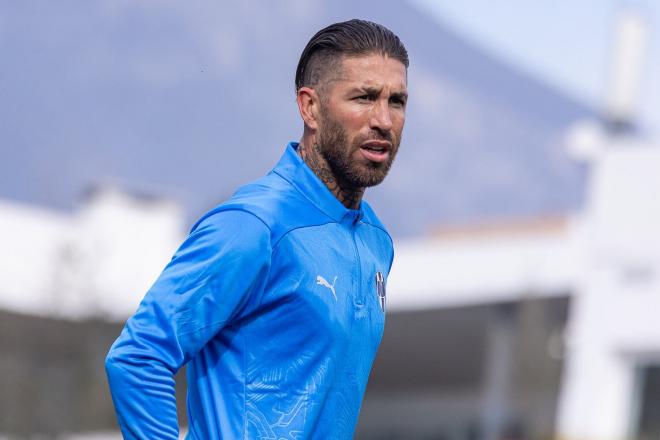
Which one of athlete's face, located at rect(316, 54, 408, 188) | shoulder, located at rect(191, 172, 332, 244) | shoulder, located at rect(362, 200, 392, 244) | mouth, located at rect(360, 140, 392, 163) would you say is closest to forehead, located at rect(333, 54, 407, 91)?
athlete's face, located at rect(316, 54, 408, 188)

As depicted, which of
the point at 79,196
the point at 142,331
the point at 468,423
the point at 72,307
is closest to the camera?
the point at 142,331

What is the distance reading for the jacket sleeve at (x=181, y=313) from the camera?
3.02 m

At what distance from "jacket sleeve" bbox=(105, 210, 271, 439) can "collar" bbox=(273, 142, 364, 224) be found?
0.22 m

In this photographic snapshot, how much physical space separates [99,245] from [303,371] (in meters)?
28.2

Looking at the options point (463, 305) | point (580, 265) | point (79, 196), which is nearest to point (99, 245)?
point (79, 196)

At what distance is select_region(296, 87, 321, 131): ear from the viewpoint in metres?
3.33

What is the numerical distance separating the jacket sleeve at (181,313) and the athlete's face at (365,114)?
282mm

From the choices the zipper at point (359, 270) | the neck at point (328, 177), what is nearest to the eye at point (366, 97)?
the neck at point (328, 177)

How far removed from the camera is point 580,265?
28547 millimetres

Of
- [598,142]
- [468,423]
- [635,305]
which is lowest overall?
[468,423]

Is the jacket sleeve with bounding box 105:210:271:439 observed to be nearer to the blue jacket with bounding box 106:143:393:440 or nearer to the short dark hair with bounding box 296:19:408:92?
the blue jacket with bounding box 106:143:393:440

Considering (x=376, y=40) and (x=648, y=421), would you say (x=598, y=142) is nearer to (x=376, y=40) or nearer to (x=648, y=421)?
(x=648, y=421)

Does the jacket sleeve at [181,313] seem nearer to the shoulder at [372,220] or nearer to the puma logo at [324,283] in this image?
the puma logo at [324,283]

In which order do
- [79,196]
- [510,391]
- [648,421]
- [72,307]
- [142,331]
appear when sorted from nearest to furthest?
Result: 1. [142,331]
2. [648,421]
3. [72,307]
4. [510,391]
5. [79,196]
